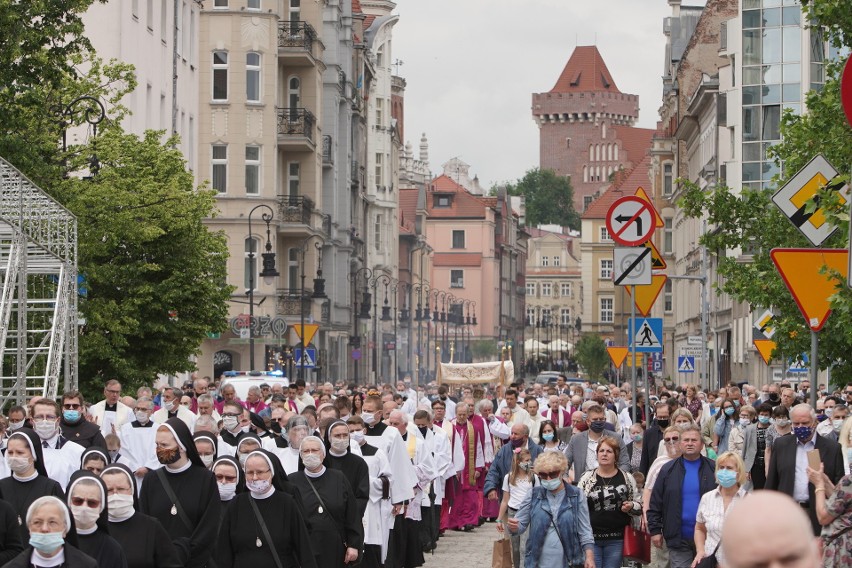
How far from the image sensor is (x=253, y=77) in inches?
2662

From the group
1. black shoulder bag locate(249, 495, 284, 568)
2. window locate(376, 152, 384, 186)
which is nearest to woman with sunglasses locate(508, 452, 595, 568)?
black shoulder bag locate(249, 495, 284, 568)

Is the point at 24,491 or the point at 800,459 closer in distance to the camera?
the point at 24,491

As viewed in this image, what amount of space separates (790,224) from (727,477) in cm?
1657

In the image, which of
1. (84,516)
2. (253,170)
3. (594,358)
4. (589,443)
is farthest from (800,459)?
(594,358)

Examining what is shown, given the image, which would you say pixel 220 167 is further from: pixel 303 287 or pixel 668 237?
pixel 668 237

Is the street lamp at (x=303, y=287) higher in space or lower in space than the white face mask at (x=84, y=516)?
higher

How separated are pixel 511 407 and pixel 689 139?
6853 centimetres

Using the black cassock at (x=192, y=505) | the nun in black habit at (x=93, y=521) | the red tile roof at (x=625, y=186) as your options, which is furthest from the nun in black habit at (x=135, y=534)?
the red tile roof at (x=625, y=186)

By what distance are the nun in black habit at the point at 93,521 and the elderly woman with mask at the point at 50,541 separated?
45 centimetres

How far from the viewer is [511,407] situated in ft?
89.7

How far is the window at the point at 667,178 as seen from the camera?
112 meters

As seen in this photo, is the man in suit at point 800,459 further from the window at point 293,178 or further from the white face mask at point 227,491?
the window at point 293,178

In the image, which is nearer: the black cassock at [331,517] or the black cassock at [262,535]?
the black cassock at [262,535]

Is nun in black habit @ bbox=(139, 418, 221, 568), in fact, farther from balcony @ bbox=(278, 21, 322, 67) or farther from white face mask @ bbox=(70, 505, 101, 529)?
balcony @ bbox=(278, 21, 322, 67)
